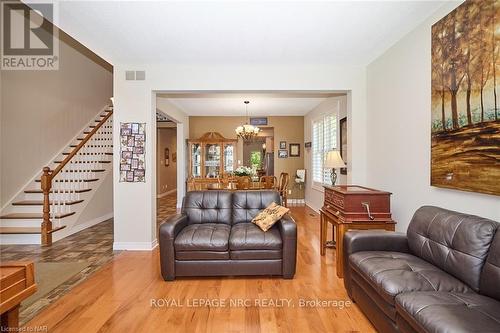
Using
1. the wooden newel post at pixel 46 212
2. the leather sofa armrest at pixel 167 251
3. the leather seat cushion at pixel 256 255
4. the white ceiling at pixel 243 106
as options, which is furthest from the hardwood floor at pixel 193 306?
the white ceiling at pixel 243 106

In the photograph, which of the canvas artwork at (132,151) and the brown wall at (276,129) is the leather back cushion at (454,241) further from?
the brown wall at (276,129)

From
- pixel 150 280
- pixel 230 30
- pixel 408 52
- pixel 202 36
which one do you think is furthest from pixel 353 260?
pixel 202 36

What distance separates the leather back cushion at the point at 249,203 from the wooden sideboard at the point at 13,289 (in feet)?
7.79

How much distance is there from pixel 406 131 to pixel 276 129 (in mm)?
5304

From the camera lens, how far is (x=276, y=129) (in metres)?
8.16

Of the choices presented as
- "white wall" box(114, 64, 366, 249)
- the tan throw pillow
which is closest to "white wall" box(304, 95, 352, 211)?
"white wall" box(114, 64, 366, 249)

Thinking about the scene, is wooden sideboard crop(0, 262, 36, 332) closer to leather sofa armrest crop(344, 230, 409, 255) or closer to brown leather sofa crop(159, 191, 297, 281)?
brown leather sofa crop(159, 191, 297, 281)

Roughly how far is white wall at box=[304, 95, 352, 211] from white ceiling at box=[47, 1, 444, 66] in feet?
4.26

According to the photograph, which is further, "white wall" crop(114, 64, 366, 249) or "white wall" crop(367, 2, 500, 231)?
"white wall" crop(114, 64, 366, 249)

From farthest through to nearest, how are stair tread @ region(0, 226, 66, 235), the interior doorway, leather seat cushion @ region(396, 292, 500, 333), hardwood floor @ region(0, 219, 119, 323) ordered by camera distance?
the interior doorway
stair tread @ region(0, 226, 66, 235)
hardwood floor @ region(0, 219, 119, 323)
leather seat cushion @ region(396, 292, 500, 333)

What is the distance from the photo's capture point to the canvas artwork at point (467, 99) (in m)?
1.91

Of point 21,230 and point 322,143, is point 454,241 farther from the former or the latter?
point 21,230

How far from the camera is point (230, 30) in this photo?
2.93 meters

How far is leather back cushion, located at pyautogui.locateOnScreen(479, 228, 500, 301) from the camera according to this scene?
1586 millimetres
